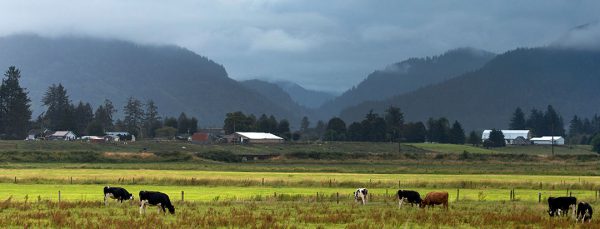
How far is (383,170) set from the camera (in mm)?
109938

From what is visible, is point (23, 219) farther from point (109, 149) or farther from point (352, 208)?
point (109, 149)

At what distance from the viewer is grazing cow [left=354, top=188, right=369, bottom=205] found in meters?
51.2

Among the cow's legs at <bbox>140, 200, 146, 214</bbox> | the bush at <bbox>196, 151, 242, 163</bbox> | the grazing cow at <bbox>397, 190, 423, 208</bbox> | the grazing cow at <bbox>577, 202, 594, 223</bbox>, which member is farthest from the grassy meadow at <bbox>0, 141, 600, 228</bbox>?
the bush at <bbox>196, 151, 242, 163</bbox>

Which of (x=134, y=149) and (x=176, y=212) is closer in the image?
(x=176, y=212)

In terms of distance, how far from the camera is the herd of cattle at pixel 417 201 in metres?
41.2

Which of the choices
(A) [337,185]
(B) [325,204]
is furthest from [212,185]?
(B) [325,204]

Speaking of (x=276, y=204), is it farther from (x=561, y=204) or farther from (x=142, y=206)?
(x=561, y=204)

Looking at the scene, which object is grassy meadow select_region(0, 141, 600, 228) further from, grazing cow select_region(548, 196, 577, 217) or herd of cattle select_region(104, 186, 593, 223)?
grazing cow select_region(548, 196, 577, 217)

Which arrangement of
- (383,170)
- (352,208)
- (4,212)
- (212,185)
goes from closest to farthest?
(4,212) < (352,208) < (212,185) < (383,170)

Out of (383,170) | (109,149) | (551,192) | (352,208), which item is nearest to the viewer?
(352,208)

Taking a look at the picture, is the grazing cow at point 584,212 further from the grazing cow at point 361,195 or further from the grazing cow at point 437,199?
the grazing cow at point 361,195

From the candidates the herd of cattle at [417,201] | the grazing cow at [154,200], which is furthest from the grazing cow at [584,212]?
the grazing cow at [154,200]

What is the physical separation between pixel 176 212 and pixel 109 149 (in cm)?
11653

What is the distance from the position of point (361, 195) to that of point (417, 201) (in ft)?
13.0
